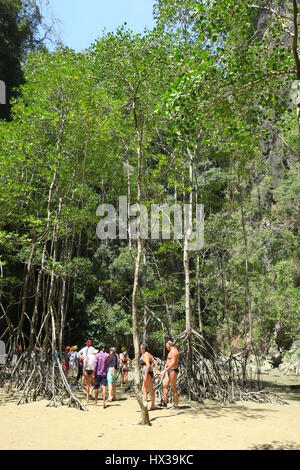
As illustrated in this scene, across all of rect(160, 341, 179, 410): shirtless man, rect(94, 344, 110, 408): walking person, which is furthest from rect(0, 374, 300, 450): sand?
rect(94, 344, 110, 408): walking person

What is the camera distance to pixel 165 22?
10.4 meters

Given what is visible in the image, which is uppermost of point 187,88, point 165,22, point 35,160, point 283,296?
point 165,22

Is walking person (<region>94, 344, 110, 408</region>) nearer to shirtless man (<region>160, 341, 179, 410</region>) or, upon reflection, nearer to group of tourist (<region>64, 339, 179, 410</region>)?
group of tourist (<region>64, 339, 179, 410</region>)

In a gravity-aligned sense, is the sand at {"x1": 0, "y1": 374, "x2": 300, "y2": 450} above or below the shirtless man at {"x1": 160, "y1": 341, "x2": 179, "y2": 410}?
below

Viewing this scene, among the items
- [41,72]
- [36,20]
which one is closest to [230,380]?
[41,72]

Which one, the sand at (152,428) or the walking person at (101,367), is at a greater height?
the walking person at (101,367)

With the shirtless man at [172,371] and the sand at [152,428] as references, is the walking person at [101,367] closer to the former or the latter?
the sand at [152,428]

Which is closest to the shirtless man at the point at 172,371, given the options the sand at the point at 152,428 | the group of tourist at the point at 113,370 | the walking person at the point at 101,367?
the group of tourist at the point at 113,370

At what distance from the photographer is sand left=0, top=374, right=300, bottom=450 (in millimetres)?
5039

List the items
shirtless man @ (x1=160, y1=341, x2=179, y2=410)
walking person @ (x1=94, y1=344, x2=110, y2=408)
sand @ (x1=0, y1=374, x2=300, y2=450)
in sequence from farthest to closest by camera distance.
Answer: walking person @ (x1=94, y1=344, x2=110, y2=408)
shirtless man @ (x1=160, y1=341, x2=179, y2=410)
sand @ (x1=0, y1=374, x2=300, y2=450)

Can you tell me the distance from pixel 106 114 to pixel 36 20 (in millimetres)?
15147

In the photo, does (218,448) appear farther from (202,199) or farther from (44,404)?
(202,199)

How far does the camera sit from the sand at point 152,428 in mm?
5039

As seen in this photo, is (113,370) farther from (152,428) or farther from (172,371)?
(152,428)
